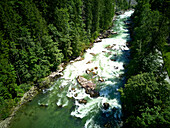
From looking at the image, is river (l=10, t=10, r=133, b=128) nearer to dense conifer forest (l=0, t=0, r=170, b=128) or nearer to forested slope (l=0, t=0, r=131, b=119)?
dense conifer forest (l=0, t=0, r=170, b=128)

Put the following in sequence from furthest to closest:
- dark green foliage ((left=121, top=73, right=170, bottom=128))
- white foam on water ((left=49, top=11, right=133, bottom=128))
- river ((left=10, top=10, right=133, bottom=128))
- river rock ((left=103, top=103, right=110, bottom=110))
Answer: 1. river rock ((left=103, top=103, right=110, bottom=110))
2. white foam on water ((left=49, top=11, right=133, bottom=128))
3. river ((left=10, top=10, right=133, bottom=128))
4. dark green foliage ((left=121, top=73, right=170, bottom=128))

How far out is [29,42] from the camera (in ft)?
76.6

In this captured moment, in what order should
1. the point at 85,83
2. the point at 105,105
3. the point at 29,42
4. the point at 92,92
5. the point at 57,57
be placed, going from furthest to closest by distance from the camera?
the point at 57,57, the point at 85,83, the point at 29,42, the point at 92,92, the point at 105,105

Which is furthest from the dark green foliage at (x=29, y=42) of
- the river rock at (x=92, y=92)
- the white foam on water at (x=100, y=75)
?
the river rock at (x=92, y=92)

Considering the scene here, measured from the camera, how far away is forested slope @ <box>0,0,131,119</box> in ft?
64.7

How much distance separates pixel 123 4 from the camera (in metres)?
107

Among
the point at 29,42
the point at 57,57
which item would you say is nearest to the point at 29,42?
the point at 29,42

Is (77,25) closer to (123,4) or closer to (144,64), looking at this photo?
(144,64)

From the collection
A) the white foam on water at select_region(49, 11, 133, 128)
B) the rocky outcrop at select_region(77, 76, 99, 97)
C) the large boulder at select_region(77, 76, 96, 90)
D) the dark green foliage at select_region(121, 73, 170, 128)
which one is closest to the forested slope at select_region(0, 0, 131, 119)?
the white foam on water at select_region(49, 11, 133, 128)

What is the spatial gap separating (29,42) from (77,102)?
16.9 meters

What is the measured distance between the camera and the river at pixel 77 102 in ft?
56.8

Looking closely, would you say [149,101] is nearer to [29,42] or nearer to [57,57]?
[57,57]

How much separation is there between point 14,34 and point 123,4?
116m

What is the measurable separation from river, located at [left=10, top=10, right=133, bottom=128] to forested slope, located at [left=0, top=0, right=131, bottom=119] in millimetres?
3884
